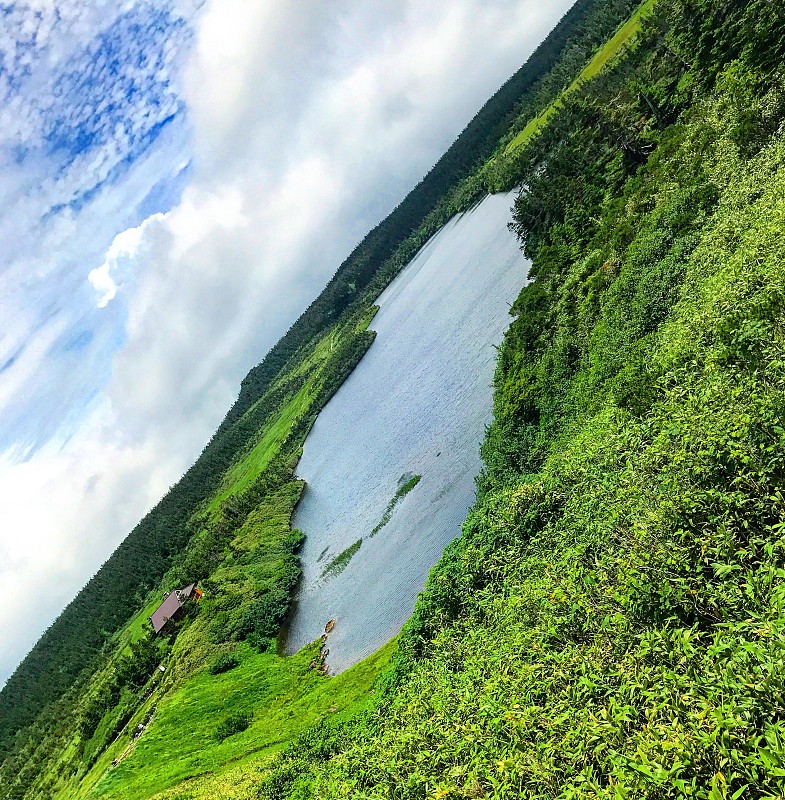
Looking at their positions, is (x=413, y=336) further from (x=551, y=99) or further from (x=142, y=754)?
(x=551, y=99)

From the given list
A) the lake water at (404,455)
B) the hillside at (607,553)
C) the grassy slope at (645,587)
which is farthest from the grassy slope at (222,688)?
the grassy slope at (645,587)

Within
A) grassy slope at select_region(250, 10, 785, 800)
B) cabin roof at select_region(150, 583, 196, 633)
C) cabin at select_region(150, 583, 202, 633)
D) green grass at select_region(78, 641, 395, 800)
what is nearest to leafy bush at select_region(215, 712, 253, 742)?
green grass at select_region(78, 641, 395, 800)

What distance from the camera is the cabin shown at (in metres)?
112

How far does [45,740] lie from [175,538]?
2952 inches

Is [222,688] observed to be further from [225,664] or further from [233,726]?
[233,726]

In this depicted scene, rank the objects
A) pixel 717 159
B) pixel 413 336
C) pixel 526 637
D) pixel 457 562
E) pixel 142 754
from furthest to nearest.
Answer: pixel 413 336 → pixel 142 754 → pixel 717 159 → pixel 457 562 → pixel 526 637

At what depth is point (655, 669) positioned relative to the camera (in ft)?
29.2

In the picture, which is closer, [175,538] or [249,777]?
[249,777]

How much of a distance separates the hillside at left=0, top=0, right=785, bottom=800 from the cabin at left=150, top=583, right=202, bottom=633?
25403 millimetres

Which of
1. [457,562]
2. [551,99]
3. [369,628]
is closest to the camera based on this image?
[457,562]

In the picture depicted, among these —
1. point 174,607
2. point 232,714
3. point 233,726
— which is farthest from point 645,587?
point 174,607

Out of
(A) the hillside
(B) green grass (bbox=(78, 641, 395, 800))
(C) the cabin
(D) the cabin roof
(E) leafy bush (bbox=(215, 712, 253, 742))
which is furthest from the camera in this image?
(D) the cabin roof

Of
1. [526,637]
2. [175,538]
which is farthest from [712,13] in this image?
[175,538]

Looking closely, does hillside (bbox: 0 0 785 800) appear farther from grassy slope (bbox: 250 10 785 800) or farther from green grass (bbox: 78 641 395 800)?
green grass (bbox: 78 641 395 800)
